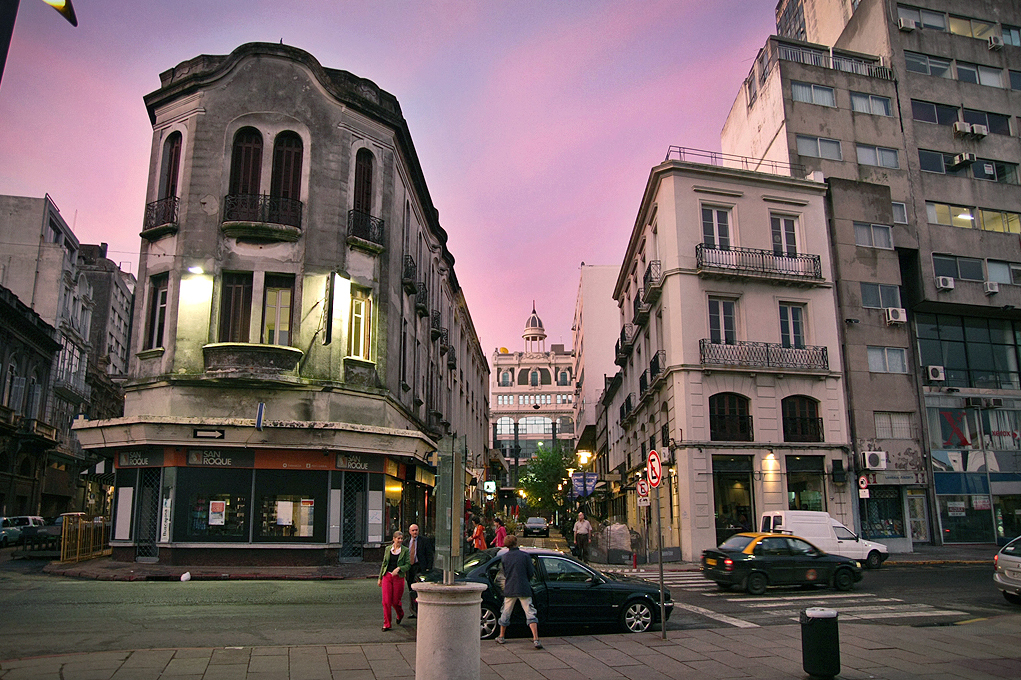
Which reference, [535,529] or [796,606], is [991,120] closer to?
[796,606]

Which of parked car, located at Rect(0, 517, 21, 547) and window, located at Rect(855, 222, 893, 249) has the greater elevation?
window, located at Rect(855, 222, 893, 249)

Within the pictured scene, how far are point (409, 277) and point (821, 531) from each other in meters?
16.8

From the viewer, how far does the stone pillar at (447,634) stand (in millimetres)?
7375

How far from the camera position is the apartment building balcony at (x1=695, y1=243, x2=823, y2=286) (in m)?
29.7

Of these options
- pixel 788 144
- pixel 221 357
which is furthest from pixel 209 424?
pixel 788 144

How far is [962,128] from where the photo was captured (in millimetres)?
36125

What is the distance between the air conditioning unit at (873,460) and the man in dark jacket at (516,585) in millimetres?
23444

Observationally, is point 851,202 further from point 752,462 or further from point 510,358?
point 510,358

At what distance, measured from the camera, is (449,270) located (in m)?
40.8

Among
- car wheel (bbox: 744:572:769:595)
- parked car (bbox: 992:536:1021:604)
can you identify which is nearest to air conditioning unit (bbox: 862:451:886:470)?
parked car (bbox: 992:536:1021:604)

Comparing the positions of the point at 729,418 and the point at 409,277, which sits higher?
the point at 409,277

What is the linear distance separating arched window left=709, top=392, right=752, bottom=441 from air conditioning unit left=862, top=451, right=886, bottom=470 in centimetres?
523

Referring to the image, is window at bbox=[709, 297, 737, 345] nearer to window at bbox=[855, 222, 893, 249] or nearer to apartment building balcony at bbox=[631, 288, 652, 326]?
apartment building balcony at bbox=[631, 288, 652, 326]

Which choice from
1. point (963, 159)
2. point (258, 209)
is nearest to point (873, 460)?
point (963, 159)
